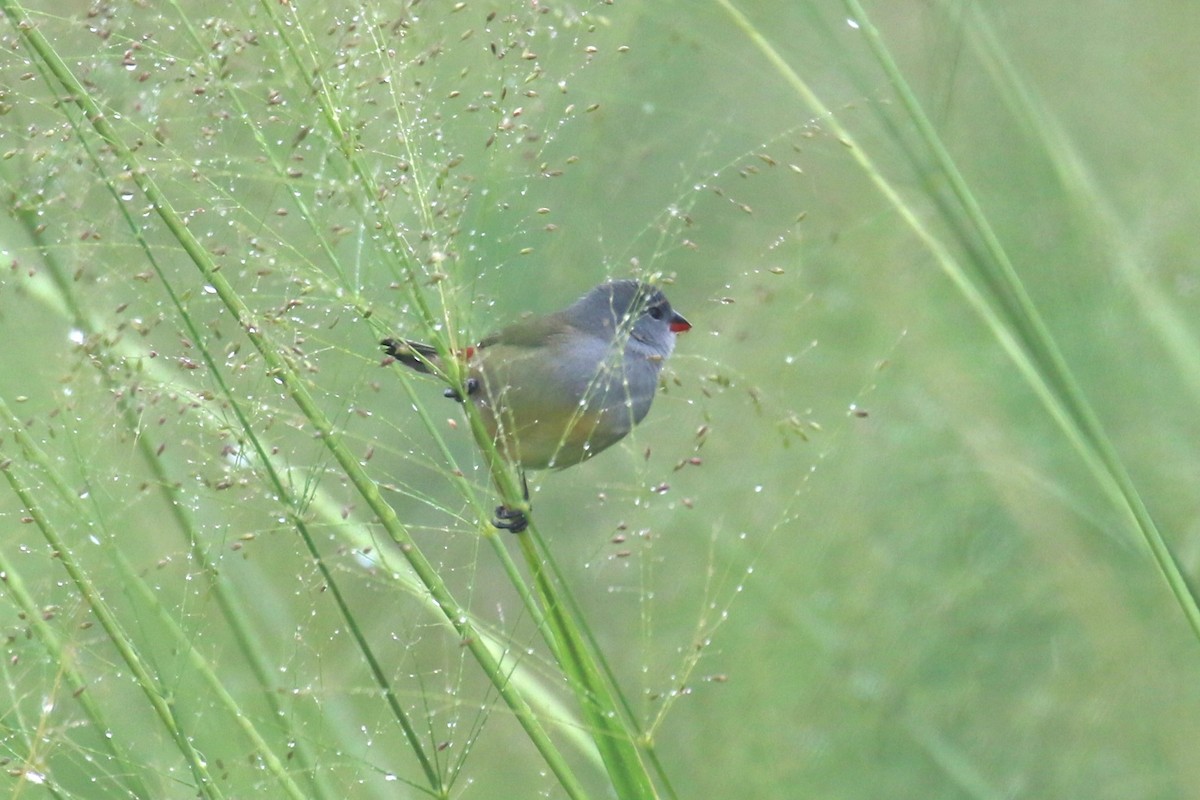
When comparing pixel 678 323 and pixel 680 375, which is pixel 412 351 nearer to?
pixel 680 375

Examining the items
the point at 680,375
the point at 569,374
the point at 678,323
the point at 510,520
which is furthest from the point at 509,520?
the point at 678,323

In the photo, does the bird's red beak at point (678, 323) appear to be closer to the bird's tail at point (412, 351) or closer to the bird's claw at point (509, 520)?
the bird's claw at point (509, 520)

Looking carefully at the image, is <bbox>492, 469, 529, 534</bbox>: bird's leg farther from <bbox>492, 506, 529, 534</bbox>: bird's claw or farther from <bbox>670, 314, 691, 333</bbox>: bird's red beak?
<bbox>670, 314, 691, 333</bbox>: bird's red beak

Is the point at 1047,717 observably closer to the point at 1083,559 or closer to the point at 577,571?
the point at 1083,559

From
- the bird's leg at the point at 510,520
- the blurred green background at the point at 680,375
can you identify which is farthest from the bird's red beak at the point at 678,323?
the bird's leg at the point at 510,520

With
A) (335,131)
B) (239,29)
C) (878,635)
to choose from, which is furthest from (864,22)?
(878,635)
